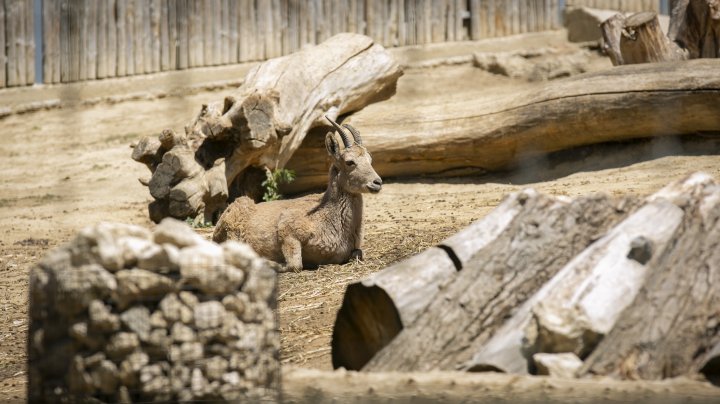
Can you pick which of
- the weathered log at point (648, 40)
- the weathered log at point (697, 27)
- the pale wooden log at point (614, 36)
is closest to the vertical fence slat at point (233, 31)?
the pale wooden log at point (614, 36)

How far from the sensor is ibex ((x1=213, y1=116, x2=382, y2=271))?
8.49 m

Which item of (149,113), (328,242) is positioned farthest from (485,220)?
(149,113)

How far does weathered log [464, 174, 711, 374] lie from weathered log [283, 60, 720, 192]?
5413 millimetres

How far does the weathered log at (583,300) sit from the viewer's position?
183 inches

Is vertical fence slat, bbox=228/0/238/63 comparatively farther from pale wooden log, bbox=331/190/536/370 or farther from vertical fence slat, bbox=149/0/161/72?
pale wooden log, bbox=331/190/536/370

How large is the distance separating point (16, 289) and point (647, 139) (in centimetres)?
663

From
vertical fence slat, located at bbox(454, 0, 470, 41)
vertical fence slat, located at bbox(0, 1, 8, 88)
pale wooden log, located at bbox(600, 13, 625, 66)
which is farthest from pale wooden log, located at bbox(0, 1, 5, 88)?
pale wooden log, located at bbox(600, 13, 625, 66)

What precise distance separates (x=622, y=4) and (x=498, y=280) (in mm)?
12545

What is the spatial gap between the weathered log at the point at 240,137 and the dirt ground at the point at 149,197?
2.83 ft

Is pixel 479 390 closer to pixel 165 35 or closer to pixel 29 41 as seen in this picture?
pixel 165 35

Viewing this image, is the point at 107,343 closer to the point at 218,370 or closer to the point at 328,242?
the point at 218,370

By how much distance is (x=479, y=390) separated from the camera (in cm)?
438

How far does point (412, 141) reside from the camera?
11453 mm

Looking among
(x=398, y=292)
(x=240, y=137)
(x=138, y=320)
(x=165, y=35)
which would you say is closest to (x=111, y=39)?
(x=165, y=35)
